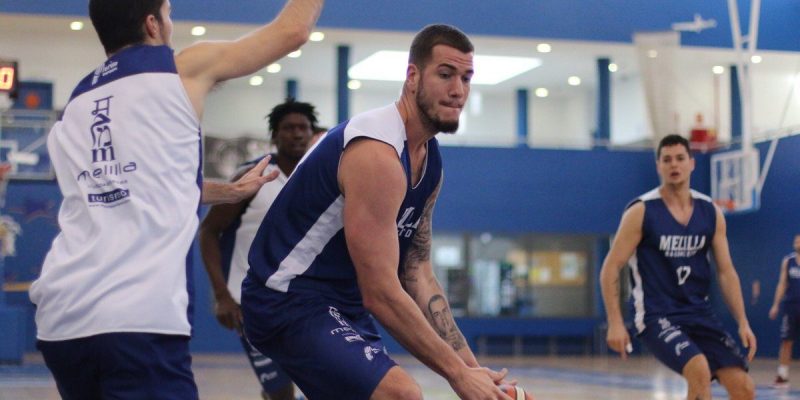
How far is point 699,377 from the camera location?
688 cm

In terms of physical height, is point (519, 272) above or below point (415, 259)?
below

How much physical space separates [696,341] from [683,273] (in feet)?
1.38

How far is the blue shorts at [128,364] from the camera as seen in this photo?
297 centimetres

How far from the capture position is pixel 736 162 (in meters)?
22.7

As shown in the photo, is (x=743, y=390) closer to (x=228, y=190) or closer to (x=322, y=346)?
(x=322, y=346)

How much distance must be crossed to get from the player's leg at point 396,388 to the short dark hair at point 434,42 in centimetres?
103

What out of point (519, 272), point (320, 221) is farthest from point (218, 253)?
point (519, 272)

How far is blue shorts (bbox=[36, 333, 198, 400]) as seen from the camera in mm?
2967

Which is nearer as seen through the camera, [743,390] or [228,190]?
[228,190]

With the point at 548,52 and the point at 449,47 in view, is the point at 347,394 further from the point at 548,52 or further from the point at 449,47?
the point at 548,52

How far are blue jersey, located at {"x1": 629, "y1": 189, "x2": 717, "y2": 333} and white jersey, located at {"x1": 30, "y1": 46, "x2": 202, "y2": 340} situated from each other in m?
4.70

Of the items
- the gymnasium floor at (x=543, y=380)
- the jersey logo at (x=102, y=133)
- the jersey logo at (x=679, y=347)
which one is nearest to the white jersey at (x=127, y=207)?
the jersey logo at (x=102, y=133)

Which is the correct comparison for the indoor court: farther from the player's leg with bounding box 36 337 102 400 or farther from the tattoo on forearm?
the player's leg with bounding box 36 337 102 400

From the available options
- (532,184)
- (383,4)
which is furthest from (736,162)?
(383,4)
